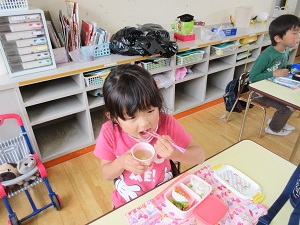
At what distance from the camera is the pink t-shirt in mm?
935

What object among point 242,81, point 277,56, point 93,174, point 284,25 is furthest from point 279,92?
point 93,174

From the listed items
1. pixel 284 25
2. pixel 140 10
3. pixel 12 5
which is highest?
pixel 12 5

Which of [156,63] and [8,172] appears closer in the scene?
[8,172]

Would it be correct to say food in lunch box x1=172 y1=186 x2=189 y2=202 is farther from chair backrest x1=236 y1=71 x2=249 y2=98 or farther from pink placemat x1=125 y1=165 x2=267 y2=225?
chair backrest x1=236 y1=71 x2=249 y2=98

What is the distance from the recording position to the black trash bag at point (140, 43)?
6.25 feet

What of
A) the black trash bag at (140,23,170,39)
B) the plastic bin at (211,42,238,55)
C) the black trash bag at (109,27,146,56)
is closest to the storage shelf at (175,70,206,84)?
the plastic bin at (211,42,238,55)

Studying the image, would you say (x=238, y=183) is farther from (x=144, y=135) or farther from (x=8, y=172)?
(x=8, y=172)

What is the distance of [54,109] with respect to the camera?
73.6 inches

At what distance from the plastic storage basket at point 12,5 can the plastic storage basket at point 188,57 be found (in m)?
1.30

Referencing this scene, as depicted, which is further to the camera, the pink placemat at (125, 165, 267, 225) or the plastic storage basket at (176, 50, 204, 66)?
the plastic storage basket at (176, 50, 204, 66)

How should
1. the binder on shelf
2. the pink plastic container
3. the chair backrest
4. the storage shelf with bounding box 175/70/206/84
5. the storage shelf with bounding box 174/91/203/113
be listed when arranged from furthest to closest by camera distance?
the storage shelf with bounding box 174/91/203/113
the storage shelf with bounding box 175/70/206/84
the chair backrest
the binder on shelf
the pink plastic container

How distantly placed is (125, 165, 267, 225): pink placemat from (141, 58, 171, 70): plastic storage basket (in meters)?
1.45

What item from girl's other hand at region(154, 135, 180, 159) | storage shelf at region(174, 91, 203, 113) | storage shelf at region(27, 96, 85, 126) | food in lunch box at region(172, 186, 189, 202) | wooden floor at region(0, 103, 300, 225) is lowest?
wooden floor at region(0, 103, 300, 225)

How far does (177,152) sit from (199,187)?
5.7 inches
